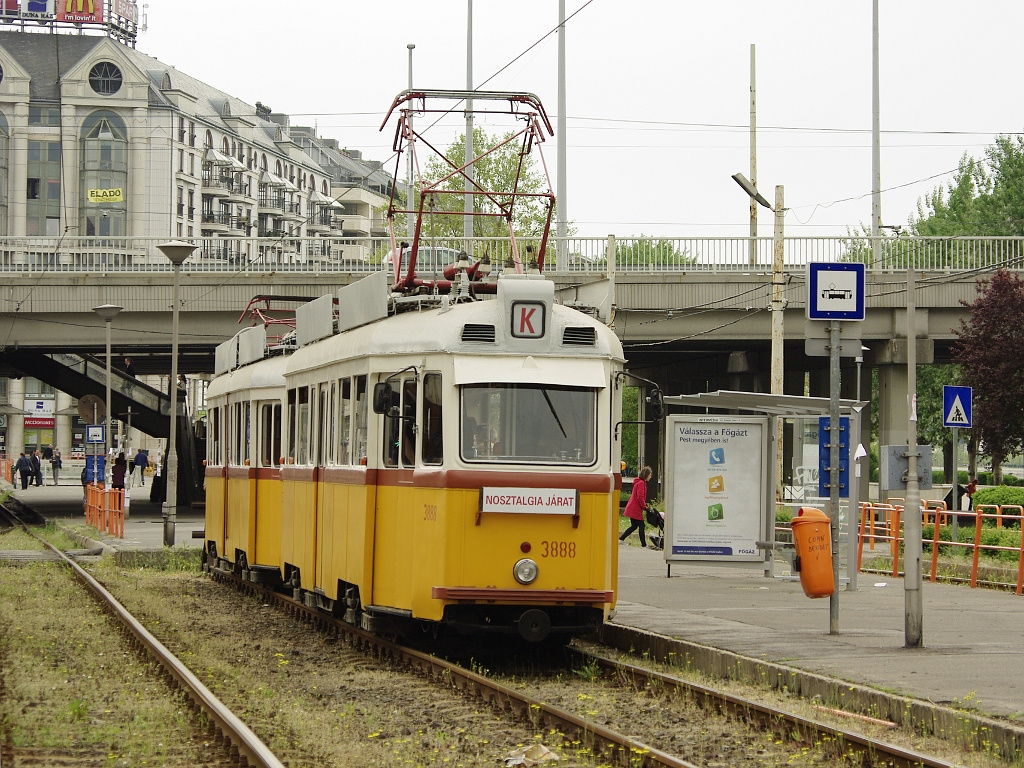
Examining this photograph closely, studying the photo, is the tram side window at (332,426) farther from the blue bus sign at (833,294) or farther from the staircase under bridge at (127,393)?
the staircase under bridge at (127,393)

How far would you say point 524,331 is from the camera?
494 inches

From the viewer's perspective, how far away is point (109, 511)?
32500 millimetres

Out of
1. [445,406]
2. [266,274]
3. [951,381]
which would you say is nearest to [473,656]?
[445,406]

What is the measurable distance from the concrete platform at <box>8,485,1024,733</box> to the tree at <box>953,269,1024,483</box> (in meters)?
20.3

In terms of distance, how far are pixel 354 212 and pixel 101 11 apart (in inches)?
1763

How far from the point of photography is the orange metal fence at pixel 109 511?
30906mm

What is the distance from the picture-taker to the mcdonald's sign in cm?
9819

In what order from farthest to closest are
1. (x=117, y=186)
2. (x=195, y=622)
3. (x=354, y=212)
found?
(x=354, y=212), (x=117, y=186), (x=195, y=622)

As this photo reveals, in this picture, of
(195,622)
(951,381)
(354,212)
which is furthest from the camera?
(354,212)

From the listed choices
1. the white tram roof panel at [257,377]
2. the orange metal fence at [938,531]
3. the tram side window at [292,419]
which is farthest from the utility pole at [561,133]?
the tram side window at [292,419]

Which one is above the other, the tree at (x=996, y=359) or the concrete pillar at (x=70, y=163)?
the concrete pillar at (x=70, y=163)

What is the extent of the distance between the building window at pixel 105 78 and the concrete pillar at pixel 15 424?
61.9 ft

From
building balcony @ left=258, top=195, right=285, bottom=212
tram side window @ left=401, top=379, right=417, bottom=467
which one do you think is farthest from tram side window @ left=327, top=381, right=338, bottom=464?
building balcony @ left=258, top=195, right=285, bottom=212

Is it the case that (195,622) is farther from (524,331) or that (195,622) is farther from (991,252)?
(991,252)
